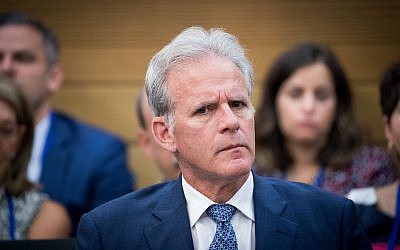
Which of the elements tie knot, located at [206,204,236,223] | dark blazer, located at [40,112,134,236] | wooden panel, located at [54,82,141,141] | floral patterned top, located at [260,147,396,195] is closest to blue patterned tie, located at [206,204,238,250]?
tie knot, located at [206,204,236,223]

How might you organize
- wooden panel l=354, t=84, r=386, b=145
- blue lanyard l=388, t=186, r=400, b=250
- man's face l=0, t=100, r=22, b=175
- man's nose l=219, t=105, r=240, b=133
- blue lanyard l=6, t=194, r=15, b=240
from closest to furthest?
man's nose l=219, t=105, r=240, b=133, blue lanyard l=388, t=186, r=400, b=250, blue lanyard l=6, t=194, r=15, b=240, man's face l=0, t=100, r=22, b=175, wooden panel l=354, t=84, r=386, b=145

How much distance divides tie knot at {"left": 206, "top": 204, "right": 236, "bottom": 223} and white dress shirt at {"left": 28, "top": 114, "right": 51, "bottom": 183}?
197 centimetres

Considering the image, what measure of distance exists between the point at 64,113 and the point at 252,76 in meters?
2.46

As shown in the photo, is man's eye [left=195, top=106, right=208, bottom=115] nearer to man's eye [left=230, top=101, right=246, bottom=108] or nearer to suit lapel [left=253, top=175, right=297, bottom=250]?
man's eye [left=230, top=101, right=246, bottom=108]

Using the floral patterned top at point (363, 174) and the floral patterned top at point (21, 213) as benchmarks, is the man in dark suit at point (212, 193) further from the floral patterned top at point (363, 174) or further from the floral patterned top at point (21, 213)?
the floral patterned top at point (363, 174)

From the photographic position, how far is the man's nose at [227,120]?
112 inches

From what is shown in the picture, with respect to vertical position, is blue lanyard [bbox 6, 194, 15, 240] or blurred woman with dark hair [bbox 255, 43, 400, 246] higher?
blurred woman with dark hair [bbox 255, 43, 400, 246]


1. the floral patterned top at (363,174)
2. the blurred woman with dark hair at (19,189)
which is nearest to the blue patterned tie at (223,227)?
the blurred woman with dark hair at (19,189)

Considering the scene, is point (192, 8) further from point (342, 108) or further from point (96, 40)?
point (342, 108)

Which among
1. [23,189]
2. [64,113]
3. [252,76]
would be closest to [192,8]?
[64,113]

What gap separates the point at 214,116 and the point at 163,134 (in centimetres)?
25

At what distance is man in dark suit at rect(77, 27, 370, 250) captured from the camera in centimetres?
289

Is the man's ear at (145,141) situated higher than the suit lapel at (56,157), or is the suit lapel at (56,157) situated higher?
the man's ear at (145,141)

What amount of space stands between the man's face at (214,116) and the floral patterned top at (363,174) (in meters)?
1.51
